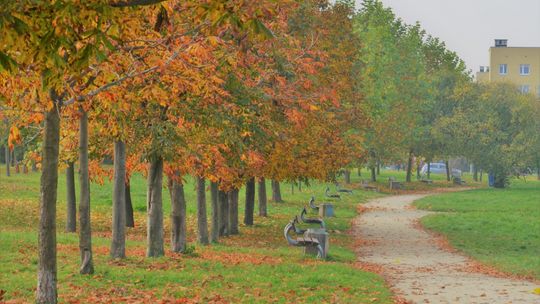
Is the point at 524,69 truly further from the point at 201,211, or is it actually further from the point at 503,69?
the point at 201,211

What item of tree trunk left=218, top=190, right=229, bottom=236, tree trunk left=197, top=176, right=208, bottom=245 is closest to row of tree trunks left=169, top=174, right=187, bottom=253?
tree trunk left=197, top=176, right=208, bottom=245

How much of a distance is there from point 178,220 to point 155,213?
1.60 m

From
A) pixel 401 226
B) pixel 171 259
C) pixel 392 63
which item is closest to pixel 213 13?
pixel 171 259

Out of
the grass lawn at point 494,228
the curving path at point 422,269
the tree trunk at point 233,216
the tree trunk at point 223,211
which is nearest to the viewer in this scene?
the curving path at point 422,269

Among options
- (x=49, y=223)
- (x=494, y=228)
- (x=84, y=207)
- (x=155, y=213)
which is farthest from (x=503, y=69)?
(x=49, y=223)

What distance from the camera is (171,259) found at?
58.2ft

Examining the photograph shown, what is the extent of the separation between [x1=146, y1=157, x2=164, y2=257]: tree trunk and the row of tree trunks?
4.37ft

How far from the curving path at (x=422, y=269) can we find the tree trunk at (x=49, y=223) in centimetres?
572

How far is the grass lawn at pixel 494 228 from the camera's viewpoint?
23.6 metres

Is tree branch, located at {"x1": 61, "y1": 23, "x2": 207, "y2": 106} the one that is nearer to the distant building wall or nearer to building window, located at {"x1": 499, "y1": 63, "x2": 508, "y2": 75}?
the distant building wall

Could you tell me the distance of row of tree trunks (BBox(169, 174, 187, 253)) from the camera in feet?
64.8

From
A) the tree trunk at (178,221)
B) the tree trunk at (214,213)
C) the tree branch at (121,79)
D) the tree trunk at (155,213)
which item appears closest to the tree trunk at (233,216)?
the tree trunk at (214,213)

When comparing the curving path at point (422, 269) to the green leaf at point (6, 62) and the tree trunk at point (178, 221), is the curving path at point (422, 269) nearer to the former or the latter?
the tree trunk at point (178, 221)

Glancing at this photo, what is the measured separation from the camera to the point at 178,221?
1986cm
